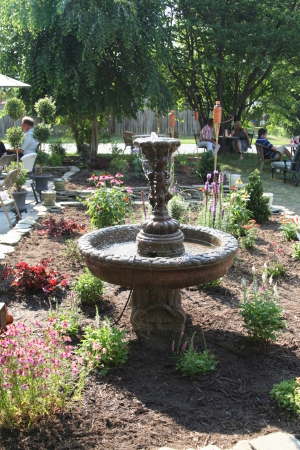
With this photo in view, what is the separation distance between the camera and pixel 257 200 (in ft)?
24.2

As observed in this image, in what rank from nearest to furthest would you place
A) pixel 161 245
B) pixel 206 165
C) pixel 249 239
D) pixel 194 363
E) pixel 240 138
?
pixel 194 363 < pixel 161 245 < pixel 249 239 < pixel 206 165 < pixel 240 138

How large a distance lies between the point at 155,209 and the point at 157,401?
144 cm

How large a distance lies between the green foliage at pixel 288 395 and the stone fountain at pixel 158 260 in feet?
2.86

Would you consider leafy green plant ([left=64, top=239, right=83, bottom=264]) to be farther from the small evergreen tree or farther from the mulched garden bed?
the small evergreen tree

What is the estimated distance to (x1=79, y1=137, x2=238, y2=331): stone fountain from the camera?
322cm

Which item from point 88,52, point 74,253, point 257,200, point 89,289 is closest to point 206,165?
point 257,200

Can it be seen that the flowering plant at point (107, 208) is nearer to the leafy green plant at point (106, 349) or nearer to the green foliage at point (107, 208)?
the green foliage at point (107, 208)

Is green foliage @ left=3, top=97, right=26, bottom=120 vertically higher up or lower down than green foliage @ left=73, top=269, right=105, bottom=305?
higher up

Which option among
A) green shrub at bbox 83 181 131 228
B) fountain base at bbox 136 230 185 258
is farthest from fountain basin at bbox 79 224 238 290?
green shrub at bbox 83 181 131 228

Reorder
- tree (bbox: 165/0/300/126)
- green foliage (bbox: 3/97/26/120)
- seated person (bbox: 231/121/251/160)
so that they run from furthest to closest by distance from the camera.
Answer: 1. seated person (bbox: 231/121/251/160)
2. tree (bbox: 165/0/300/126)
3. green foliage (bbox: 3/97/26/120)

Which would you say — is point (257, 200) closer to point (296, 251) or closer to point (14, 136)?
point (296, 251)

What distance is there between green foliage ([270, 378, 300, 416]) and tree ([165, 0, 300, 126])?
12.6m

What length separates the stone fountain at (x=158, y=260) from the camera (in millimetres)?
3223

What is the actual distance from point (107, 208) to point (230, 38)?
1146 centimetres
